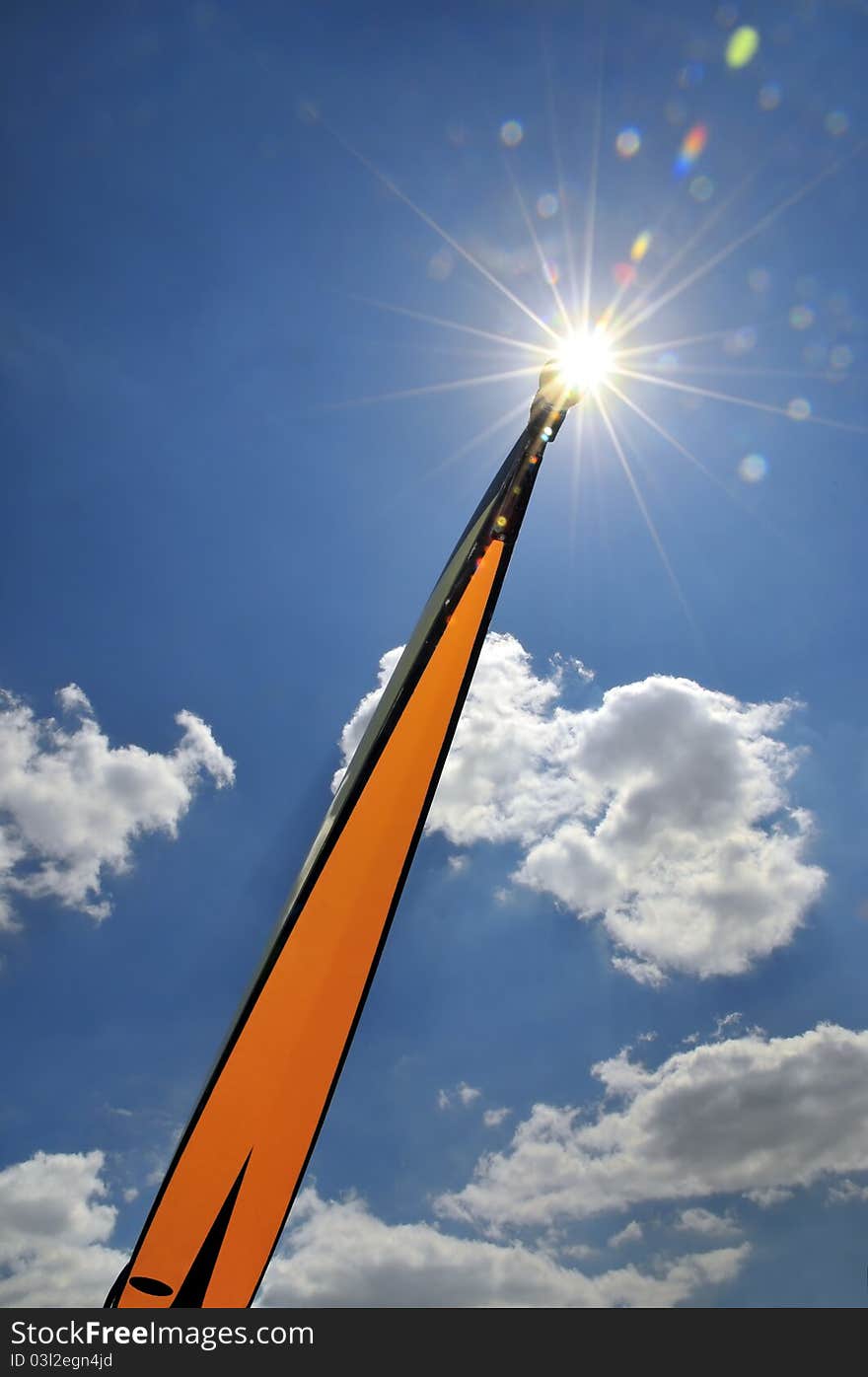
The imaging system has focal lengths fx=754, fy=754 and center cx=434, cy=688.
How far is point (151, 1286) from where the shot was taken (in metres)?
6.54

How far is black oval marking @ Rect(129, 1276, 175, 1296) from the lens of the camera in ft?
21.4

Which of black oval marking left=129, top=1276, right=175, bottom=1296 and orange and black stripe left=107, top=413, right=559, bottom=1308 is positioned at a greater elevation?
orange and black stripe left=107, top=413, right=559, bottom=1308

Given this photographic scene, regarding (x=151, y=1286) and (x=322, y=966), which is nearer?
(x=322, y=966)

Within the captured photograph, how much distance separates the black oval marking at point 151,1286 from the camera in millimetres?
6508

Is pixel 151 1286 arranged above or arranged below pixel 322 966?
below

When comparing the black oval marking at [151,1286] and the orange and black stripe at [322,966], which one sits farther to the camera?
the black oval marking at [151,1286]

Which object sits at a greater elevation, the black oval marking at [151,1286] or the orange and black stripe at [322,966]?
the orange and black stripe at [322,966]

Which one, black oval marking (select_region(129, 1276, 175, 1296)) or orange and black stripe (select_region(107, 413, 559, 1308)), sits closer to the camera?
orange and black stripe (select_region(107, 413, 559, 1308))
